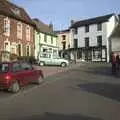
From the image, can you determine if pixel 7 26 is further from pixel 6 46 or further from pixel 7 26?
pixel 6 46

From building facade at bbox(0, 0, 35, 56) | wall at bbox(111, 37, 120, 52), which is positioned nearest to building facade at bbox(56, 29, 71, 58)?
wall at bbox(111, 37, 120, 52)

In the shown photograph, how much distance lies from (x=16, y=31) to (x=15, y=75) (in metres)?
27.5

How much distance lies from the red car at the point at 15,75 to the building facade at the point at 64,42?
190 feet

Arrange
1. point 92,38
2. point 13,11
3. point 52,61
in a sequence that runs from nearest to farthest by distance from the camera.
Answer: point 52,61 < point 13,11 < point 92,38

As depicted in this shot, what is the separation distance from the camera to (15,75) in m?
18.2

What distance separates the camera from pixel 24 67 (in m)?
19.7

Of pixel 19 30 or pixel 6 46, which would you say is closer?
pixel 6 46

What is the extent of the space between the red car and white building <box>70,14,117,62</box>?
49.7 meters

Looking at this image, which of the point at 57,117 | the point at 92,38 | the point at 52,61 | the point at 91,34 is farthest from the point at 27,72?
the point at 91,34

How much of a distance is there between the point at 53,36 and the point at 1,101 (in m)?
51.7

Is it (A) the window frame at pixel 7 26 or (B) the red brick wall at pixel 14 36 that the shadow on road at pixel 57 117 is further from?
(A) the window frame at pixel 7 26

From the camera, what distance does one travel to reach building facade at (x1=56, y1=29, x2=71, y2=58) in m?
78.5

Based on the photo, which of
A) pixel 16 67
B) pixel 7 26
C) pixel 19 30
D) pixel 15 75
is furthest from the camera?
pixel 19 30

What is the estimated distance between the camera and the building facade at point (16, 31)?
138ft
